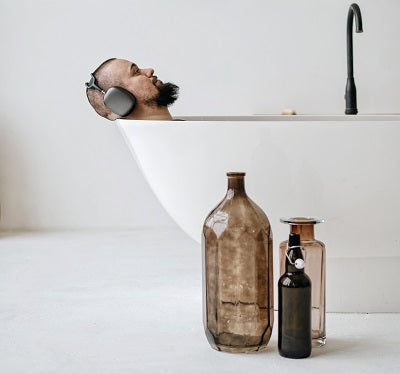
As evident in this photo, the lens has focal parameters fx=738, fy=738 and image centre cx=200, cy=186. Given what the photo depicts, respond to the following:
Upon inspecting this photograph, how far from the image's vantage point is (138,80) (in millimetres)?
1772

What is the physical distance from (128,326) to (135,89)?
0.57 metres

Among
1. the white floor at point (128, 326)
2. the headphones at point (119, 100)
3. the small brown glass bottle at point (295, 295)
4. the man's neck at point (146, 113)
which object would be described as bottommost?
the white floor at point (128, 326)

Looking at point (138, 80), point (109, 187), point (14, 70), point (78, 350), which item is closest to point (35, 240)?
point (109, 187)

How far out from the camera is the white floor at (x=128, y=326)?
131 centimetres

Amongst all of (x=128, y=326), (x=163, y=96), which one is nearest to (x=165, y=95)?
A: (x=163, y=96)

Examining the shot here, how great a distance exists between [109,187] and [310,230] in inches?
74.0

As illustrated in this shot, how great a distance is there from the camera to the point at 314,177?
1522 millimetres

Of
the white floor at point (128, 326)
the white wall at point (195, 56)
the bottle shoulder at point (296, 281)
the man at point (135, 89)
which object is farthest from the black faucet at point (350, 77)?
the bottle shoulder at point (296, 281)

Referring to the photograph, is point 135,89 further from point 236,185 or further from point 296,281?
point 296,281

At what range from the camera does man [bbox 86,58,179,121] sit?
5.80 feet

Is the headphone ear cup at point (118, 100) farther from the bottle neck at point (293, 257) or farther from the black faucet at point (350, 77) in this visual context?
the black faucet at point (350, 77)

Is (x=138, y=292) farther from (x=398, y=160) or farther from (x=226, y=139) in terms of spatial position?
(x=398, y=160)

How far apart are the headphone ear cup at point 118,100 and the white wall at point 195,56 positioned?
53.5 inches

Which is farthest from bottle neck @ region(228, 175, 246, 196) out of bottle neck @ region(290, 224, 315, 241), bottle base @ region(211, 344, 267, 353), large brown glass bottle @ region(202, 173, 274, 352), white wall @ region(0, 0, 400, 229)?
white wall @ region(0, 0, 400, 229)
